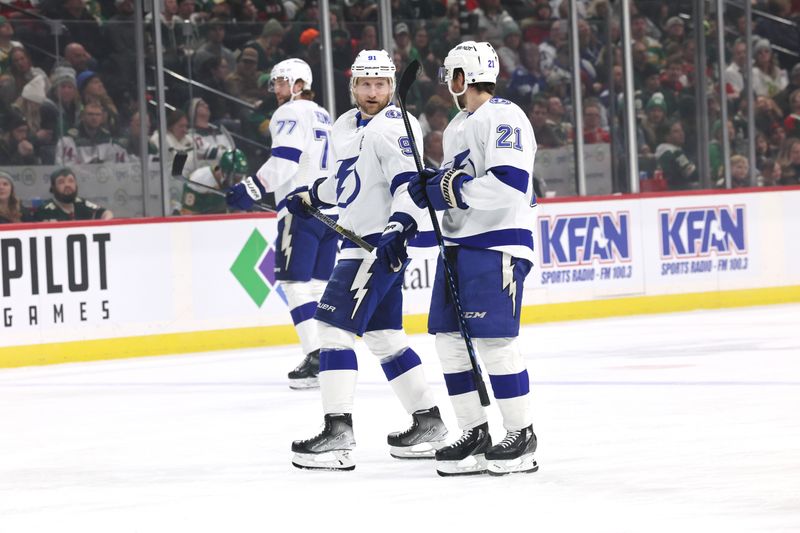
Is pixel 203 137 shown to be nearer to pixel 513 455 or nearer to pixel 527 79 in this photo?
pixel 527 79

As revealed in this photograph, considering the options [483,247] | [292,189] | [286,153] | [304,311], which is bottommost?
[304,311]

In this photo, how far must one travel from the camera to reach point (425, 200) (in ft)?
15.1

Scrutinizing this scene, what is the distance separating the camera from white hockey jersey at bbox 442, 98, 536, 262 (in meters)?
4.43

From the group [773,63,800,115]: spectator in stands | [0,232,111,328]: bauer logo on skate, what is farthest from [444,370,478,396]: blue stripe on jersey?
[773,63,800,115]: spectator in stands

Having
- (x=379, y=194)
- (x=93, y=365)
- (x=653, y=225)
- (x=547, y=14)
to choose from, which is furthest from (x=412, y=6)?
(x=379, y=194)

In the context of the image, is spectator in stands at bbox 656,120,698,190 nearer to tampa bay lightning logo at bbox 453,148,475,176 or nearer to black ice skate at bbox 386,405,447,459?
black ice skate at bbox 386,405,447,459

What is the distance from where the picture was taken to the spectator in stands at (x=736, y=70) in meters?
12.5

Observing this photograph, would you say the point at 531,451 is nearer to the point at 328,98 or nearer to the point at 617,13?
the point at 328,98

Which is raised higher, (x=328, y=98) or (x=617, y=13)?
(x=617, y=13)

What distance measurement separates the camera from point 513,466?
4.49 meters


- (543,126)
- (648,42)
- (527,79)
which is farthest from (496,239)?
(648,42)

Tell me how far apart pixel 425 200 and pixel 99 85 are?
17.9 ft

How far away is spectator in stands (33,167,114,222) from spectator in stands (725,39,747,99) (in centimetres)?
582

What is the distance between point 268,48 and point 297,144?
3.25 m
